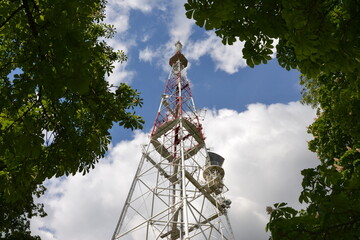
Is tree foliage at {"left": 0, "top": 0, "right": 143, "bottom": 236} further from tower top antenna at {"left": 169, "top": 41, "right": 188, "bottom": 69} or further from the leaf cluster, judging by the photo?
tower top antenna at {"left": 169, "top": 41, "right": 188, "bottom": 69}

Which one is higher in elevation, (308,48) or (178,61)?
(178,61)

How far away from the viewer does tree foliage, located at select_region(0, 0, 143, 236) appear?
2.94m

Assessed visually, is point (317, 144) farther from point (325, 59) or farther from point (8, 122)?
point (8, 122)

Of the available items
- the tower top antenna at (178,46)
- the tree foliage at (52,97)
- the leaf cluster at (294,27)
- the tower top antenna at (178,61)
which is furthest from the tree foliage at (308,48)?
the tower top antenna at (178,46)

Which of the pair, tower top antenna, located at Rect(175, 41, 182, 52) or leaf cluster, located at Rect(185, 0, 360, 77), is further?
tower top antenna, located at Rect(175, 41, 182, 52)

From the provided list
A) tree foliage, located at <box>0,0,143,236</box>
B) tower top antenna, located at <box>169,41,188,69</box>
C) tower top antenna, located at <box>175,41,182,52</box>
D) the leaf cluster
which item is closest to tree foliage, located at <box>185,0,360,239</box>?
the leaf cluster

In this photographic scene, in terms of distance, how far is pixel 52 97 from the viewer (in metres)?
2.96

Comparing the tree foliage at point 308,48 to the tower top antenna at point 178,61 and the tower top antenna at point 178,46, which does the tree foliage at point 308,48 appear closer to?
the tower top antenna at point 178,61

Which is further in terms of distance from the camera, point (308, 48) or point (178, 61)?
point (178, 61)

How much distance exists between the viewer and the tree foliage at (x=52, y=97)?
2939 mm

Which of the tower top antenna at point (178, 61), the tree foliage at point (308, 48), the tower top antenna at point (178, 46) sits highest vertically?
the tower top antenna at point (178, 46)

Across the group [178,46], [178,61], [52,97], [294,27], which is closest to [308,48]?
[294,27]

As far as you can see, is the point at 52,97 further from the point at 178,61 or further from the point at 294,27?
the point at 178,61

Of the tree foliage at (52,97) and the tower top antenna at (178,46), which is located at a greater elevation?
the tower top antenna at (178,46)
